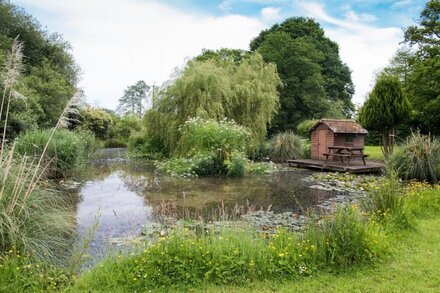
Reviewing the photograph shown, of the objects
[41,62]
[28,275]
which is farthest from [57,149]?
[41,62]

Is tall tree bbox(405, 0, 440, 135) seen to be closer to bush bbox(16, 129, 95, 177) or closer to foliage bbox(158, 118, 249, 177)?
foliage bbox(158, 118, 249, 177)

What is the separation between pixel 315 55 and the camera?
22484mm

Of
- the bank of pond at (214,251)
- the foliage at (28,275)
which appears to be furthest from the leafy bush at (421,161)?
the foliage at (28,275)

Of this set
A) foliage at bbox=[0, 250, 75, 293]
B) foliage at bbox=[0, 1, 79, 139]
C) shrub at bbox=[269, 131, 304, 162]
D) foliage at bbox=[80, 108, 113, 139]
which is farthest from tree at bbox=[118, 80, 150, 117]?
foliage at bbox=[0, 250, 75, 293]

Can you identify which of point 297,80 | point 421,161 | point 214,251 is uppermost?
point 297,80

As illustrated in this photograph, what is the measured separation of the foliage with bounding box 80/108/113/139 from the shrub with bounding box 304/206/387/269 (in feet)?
76.4

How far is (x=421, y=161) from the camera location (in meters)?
9.34

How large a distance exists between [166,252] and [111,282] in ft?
1.84

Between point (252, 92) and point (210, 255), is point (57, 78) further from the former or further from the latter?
point (210, 255)

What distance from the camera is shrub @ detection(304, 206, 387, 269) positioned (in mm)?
3654

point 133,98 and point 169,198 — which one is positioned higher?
point 133,98

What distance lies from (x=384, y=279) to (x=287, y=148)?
1310cm

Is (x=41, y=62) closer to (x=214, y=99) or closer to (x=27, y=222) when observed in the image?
(x=214, y=99)

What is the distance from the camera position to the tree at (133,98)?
44719 millimetres
